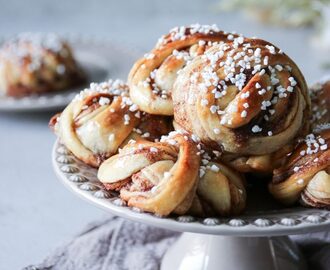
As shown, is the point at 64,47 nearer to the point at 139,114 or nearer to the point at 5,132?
the point at 5,132

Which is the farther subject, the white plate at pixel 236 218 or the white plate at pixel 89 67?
the white plate at pixel 89 67

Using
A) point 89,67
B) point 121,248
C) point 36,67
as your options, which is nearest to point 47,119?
point 36,67

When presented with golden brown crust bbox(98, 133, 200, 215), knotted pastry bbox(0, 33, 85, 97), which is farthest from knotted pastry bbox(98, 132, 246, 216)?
knotted pastry bbox(0, 33, 85, 97)

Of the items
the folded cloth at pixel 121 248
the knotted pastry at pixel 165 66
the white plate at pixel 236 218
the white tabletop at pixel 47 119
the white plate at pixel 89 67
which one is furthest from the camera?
the white plate at pixel 89 67

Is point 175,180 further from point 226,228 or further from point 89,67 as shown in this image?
point 89,67

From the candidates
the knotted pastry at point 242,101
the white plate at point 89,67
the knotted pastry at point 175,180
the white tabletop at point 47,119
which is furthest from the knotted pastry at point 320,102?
the white plate at point 89,67

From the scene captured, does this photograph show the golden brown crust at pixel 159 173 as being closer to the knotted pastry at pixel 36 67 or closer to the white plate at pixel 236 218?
the white plate at pixel 236 218
